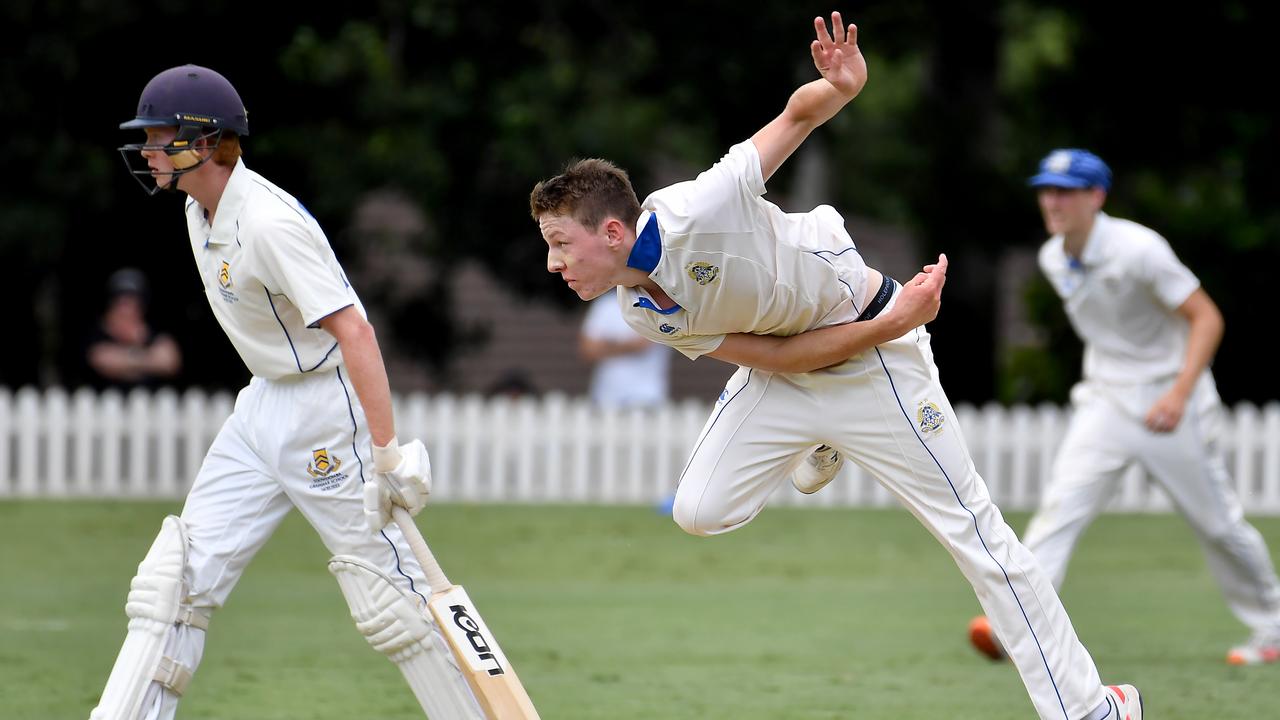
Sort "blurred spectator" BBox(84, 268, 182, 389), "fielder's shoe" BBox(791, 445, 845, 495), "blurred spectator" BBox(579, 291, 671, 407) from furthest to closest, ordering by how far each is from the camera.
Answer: "blurred spectator" BBox(579, 291, 671, 407) → "blurred spectator" BBox(84, 268, 182, 389) → "fielder's shoe" BBox(791, 445, 845, 495)

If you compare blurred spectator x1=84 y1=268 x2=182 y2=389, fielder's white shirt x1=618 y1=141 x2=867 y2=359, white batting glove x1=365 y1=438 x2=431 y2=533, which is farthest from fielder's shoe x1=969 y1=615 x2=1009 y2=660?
blurred spectator x1=84 y1=268 x2=182 y2=389

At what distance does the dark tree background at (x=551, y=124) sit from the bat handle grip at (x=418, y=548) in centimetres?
1143

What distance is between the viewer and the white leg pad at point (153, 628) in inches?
192

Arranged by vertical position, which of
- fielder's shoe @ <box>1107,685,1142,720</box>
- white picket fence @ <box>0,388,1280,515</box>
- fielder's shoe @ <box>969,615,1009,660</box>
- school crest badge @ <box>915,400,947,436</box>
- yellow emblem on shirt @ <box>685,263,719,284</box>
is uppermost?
yellow emblem on shirt @ <box>685,263,719,284</box>

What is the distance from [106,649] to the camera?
7.46 meters

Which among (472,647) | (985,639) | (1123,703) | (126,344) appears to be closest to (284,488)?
(472,647)

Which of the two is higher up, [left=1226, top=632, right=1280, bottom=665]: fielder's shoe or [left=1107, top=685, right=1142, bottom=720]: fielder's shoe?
[left=1107, top=685, right=1142, bottom=720]: fielder's shoe

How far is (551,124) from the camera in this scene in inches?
708

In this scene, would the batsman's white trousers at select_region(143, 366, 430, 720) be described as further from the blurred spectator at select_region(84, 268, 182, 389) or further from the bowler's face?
the blurred spectator at select_region(84, 268, 182, 389)

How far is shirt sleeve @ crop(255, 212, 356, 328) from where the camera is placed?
193 inches

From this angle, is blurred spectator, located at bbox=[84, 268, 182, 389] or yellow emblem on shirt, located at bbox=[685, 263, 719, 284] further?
blurred spectator, located at bbox=[84, 268, 182, 389]

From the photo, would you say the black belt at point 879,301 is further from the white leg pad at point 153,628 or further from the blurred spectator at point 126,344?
the blurred spectator at point 126,344

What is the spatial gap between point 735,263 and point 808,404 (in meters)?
0.59

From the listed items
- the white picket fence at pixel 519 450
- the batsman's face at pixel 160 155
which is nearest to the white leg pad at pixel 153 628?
the batsman's face at pixel 160 155
